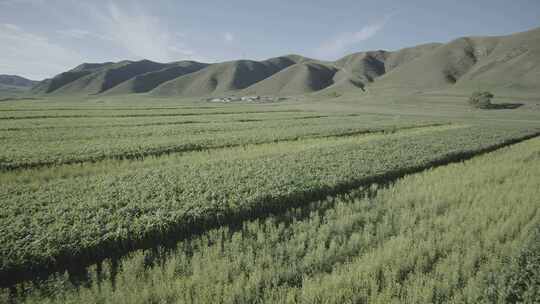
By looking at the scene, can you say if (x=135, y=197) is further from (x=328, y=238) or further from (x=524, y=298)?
(x=524, y=298)

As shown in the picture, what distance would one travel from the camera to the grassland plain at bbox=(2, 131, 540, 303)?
5195mm

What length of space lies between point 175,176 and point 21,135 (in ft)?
73.2

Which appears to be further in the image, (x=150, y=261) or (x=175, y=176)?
(x=175, y=176)

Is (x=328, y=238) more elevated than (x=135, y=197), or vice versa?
(x=135, y=197)

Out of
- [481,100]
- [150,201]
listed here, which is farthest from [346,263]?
[481,100]

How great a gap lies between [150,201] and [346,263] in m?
6.43

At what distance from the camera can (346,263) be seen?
6.23m

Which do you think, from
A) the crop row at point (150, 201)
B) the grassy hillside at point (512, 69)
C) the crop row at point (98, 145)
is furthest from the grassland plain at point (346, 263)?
the grassy hillside at point (512, 69)

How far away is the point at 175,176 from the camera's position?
12.4m

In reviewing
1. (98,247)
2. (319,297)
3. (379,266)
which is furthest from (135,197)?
(379,266)

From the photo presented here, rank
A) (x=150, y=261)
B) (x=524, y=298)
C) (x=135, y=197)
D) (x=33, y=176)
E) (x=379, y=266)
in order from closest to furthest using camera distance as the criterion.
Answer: (x=524, y=298) → (x=379, y=266) → (x=150, y=261) → (x=135, y=197) → (x=33, y=176)

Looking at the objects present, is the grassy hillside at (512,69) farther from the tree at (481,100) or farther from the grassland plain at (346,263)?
the grassland plain at (346,263)

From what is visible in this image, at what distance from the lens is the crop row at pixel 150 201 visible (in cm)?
650

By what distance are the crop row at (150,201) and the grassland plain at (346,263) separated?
2.03 ft
